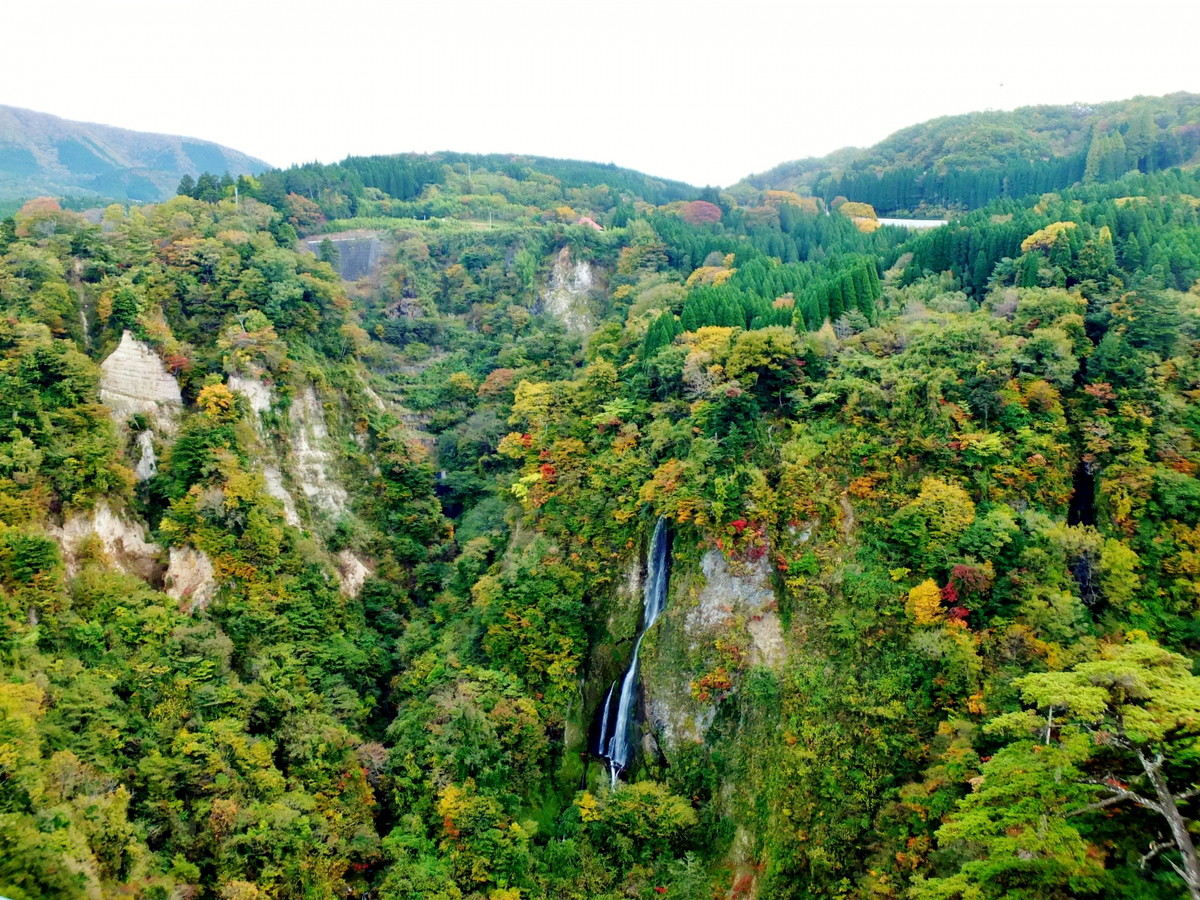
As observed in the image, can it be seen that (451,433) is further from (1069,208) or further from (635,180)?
(635,180)

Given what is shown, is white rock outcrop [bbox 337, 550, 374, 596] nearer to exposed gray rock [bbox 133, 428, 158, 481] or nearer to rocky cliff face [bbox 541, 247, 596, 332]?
exposed gray rock [bbox 133, 428, 158, 481]

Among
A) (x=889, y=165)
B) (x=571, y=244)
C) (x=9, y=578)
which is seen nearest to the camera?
(x=9, y=578)

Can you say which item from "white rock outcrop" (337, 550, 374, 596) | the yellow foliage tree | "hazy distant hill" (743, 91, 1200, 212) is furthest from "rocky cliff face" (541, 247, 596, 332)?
the yellow foliage tree

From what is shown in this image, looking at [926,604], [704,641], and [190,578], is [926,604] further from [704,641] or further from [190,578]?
[190,578]

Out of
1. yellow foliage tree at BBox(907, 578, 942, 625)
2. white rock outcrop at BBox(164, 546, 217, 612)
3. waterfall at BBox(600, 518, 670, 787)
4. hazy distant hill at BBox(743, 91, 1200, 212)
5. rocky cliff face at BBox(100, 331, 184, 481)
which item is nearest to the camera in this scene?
yellow foliage tree at BBox(907, 578, 942, 625)

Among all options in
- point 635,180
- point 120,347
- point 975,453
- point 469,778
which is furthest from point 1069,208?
point 635,180

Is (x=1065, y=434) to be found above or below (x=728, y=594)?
above
